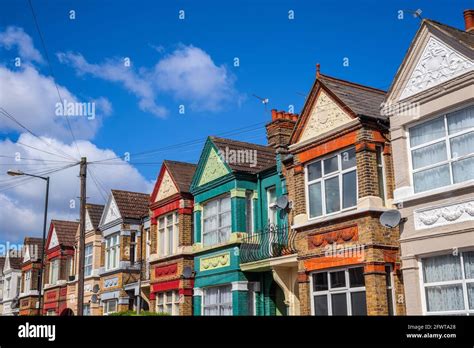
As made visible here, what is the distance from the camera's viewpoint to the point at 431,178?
49.0 feet

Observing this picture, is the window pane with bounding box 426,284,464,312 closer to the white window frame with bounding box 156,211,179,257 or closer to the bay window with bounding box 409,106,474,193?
the bay window with bounding box 409,106,474,193

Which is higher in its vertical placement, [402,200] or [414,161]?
[414,161]

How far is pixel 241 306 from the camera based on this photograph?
21.6 metres

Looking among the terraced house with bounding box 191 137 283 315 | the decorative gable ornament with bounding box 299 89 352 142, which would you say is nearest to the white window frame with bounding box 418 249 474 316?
the decorative gable ornament with bounding box 299 89 352 142

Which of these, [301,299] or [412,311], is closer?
[412,311]

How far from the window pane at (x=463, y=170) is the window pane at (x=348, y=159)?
315 cm

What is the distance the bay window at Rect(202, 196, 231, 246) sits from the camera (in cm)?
2319

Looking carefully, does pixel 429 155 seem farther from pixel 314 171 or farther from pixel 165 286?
pixel 165 286

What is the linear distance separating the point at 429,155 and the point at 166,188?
1468 centimetres

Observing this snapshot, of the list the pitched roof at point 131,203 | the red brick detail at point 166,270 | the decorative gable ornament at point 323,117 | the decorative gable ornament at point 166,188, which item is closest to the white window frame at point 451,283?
the decorative gable ornament at point 323,117

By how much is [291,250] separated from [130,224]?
46.4ft
